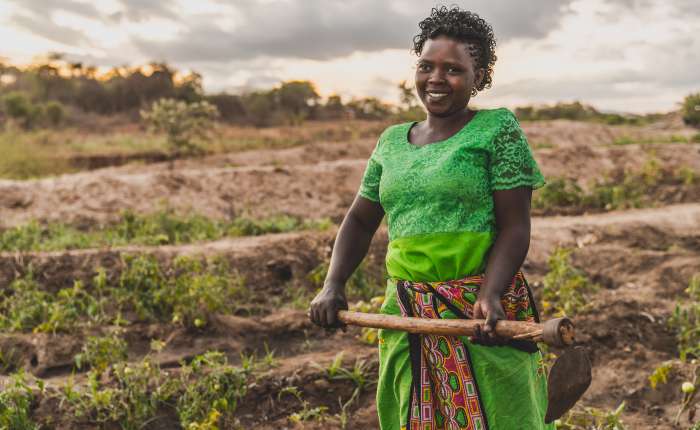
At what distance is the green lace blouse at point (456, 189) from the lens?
1.50 metres

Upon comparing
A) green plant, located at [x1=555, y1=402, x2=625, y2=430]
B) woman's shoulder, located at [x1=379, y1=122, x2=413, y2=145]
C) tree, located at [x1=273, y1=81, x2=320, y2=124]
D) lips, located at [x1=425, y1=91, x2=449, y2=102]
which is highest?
tree, located at [x1=273, y1=81, x2=320, y2=124]

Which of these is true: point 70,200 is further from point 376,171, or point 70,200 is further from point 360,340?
point 376,171

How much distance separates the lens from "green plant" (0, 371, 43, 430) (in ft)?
9.95

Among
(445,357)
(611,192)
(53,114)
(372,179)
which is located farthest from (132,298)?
(53,114)

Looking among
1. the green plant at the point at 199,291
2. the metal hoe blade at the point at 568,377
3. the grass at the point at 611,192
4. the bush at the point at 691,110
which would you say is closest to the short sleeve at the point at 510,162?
the metal hoe blade at the point at 568,377

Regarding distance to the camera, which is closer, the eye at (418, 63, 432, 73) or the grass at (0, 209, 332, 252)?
the eye at (418, 63, 432, 73)

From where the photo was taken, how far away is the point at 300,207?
7.98 metres

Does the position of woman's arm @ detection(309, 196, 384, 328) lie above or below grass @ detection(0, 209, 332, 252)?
above

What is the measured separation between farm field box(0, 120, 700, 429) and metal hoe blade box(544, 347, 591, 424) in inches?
60.8

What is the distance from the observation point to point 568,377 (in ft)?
5.01

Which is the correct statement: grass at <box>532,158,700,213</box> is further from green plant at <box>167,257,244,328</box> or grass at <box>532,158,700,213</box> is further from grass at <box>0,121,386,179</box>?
grass at <box>0,121,386,179</box>

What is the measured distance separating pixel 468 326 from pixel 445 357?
19 centimetres

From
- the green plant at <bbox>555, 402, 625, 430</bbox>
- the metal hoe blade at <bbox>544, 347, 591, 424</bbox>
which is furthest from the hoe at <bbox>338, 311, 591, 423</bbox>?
the green plant at <bbox>555, 402, 625, 430</bbox>

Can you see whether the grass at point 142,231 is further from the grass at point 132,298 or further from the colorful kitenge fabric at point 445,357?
the colorful kitenge fabric at point 445,357
